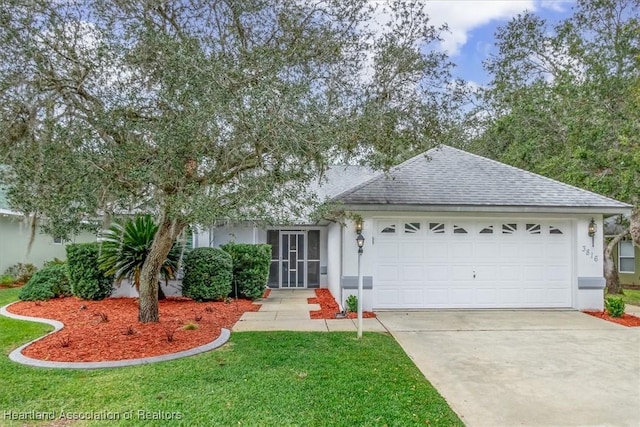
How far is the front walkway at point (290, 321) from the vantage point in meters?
8.44

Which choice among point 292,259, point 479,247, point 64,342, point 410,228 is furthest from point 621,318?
point 64,342

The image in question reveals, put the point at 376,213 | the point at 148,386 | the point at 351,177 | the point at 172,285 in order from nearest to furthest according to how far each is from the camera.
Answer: the point at 148,386 < the point at 376,213 < the point at 172,285 < the point at 351,177

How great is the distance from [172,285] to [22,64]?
791cm

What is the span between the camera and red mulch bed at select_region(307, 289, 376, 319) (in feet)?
31.8

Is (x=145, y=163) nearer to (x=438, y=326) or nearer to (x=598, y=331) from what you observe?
(x=438, y=326)

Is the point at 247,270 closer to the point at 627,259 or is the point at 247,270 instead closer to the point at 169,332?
the point at 169,332

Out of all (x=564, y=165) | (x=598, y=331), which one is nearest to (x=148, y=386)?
(x=598, y=331)

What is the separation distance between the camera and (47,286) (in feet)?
37.9

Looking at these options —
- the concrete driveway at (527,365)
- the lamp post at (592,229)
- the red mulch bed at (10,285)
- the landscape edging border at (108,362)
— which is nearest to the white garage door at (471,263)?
the lamp post at (592,229)

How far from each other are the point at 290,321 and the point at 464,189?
18.2 ft

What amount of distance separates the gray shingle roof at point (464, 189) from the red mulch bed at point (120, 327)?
13.7 feet

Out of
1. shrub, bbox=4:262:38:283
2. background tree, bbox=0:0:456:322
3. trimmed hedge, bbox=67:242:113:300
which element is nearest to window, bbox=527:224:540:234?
background tree, bbox=0:0:456:322

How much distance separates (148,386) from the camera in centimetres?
509

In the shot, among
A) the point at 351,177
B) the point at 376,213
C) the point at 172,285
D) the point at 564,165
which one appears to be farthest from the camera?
the point at 351,177
